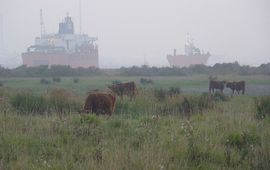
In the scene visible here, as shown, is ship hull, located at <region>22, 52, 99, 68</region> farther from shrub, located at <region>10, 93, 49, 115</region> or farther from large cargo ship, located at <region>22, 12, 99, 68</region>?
shrub, located at <region>10, 93, 49, 115</region>

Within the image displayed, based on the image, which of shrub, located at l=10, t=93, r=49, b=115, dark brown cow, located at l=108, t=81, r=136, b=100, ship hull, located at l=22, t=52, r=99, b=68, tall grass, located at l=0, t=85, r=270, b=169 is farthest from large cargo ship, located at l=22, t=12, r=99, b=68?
tall grass, located at l=0, t=85, r=270, b=169

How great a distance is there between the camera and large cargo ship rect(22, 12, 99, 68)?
11600 centimetres

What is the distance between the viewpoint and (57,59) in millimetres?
115875

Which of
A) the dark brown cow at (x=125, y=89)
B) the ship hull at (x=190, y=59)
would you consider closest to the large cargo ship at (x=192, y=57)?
the ship hull at (x=190, y=59)

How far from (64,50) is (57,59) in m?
4.61

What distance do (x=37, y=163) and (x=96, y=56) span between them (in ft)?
395

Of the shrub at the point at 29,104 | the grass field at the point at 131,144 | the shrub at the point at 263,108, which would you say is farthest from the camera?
the shrub at the point at 29,104

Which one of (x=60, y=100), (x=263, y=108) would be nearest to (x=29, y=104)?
(x=60, y=100)

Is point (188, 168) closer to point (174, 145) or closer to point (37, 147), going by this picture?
point (174, 145)

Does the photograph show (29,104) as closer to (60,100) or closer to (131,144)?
(60,100)

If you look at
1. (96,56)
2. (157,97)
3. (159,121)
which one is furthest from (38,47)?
(159,121)

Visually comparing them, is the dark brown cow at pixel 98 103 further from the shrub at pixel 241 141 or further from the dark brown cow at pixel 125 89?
the dark brown cow at pixel 125 89

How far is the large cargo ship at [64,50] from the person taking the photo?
381 ft

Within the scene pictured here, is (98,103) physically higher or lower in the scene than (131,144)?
higher
